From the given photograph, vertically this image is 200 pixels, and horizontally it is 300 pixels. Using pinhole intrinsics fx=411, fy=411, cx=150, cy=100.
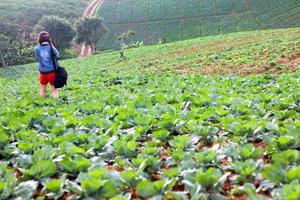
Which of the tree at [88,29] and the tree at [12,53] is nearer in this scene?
the tree at [12,53]

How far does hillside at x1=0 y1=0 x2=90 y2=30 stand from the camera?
92.8 meters

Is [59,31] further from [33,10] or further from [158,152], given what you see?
[158,152]

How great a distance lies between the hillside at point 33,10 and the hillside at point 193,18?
1045cm

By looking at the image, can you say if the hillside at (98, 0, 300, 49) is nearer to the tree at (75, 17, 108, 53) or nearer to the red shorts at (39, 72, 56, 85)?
the tree at (75, 17, 108, 53)

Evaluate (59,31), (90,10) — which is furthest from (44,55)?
(90,10)

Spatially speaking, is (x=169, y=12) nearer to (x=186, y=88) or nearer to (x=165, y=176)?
(x=186, y=88)

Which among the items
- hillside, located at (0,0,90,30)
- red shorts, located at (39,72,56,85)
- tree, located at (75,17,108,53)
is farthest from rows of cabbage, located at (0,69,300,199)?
hillside, located at (0,0,90,30)

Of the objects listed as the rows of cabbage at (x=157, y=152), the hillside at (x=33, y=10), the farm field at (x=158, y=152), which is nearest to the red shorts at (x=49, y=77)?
the farm field at (x=158, y=152)

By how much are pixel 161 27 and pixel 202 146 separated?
80.3 meters

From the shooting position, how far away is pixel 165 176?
4.98 metres

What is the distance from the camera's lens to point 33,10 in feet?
332

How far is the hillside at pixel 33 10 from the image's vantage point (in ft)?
304

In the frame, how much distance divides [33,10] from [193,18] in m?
41.2

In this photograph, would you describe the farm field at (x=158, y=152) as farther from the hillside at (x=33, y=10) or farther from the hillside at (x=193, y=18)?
the hillside at (x=33, y=10)
